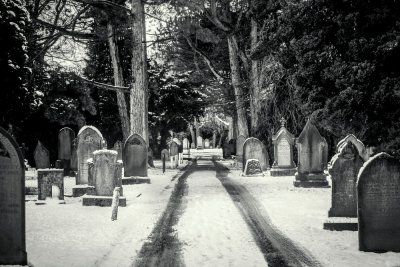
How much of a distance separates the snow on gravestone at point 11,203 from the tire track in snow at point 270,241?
3.08 meters

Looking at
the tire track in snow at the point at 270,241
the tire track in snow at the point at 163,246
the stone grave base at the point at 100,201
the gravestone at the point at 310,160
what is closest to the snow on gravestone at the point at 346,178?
the tire track in snow at the point at 270,241

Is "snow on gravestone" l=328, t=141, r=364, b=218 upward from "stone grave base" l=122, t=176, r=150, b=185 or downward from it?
upward

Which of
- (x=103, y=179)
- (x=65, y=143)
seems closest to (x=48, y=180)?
(x=103, y=179)

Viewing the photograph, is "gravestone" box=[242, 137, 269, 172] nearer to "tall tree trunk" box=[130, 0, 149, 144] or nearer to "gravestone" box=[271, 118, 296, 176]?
"gravestone" box=[271, 118, 296, 176]

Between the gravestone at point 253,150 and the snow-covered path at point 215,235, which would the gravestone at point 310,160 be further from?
the gravestone at point 253,150

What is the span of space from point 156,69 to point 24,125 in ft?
34.4

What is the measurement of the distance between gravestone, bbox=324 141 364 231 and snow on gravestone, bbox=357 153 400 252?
1.72m

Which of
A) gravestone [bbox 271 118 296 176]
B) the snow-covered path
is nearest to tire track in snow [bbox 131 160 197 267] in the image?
the snow-covered path

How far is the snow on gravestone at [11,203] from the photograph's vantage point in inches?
Result: 218

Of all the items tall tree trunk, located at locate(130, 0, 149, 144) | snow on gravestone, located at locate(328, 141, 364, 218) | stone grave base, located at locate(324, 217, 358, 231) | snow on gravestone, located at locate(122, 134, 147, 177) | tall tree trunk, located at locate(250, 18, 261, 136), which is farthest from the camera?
tall tree trunk, located at locate(250, 18, 261, 136)

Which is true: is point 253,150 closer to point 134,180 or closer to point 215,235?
point 134,180

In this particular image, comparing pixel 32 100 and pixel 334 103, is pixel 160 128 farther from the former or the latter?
pixel 334 103

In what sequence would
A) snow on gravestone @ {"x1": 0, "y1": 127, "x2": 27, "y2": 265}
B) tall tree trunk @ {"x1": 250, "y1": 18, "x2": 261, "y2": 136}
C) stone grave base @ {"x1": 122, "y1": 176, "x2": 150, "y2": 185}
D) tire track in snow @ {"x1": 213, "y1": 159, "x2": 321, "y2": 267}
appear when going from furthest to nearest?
tall tree trunk @ {"x1": 250, "y1": 18, "x2": 261, "y2": 136} < stone grave base @ {"x1": 122, "y1": 176, "x2": 150, "y2": 185} < tire track in snow @ {"x1": 213, "y1": 159, "x2": 321, "y2": 267} < snow on gravestone @ {"x1": 0, "y1": 127, "x2": 27, "y2": 265}

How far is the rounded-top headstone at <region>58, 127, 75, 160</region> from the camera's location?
18297mm
